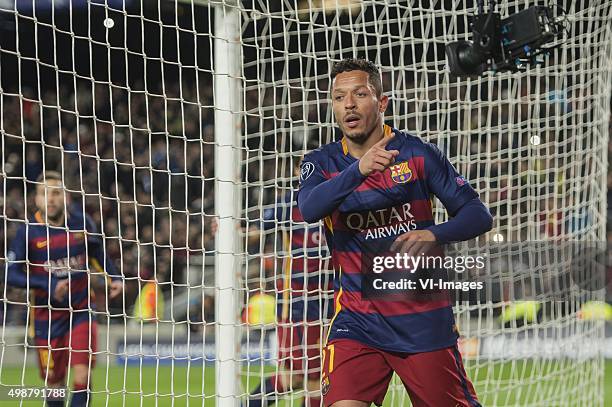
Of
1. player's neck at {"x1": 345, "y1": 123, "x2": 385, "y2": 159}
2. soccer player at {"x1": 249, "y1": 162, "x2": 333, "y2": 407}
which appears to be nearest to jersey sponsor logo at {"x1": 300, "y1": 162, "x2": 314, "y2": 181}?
player's neck at {"x1": 345, "y1": 123, "x2": 385, "y2": 159}

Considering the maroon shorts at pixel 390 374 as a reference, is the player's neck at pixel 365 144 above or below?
above

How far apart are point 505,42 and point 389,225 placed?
5.22ft

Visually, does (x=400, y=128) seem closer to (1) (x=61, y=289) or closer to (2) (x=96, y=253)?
(2) (x=96, y=253)

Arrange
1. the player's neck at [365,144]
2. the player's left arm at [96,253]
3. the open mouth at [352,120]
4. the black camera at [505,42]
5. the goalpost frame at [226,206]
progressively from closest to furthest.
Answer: the open mouth at [352,120]
the player's neck at [365,144]
the black camera at [505,42]
the goalpost frame at [226,206]
the player's left arm at [96,253]

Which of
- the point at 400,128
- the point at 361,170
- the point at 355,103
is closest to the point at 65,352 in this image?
the point at 400,128

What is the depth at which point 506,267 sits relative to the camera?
6586 millimetres

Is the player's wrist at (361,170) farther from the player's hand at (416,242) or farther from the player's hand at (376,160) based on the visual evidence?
the player's hand at (416,242)

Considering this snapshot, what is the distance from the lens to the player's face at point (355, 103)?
3.77 m

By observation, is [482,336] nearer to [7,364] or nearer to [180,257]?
[7,364]

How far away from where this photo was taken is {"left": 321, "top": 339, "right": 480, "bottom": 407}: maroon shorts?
3.72 meters

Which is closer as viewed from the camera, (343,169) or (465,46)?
(343,169)

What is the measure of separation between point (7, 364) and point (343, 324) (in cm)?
879

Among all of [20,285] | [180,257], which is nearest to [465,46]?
[20,285]

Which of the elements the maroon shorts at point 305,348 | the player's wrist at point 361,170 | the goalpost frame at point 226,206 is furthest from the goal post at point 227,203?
the player's wrist at point 361,170
